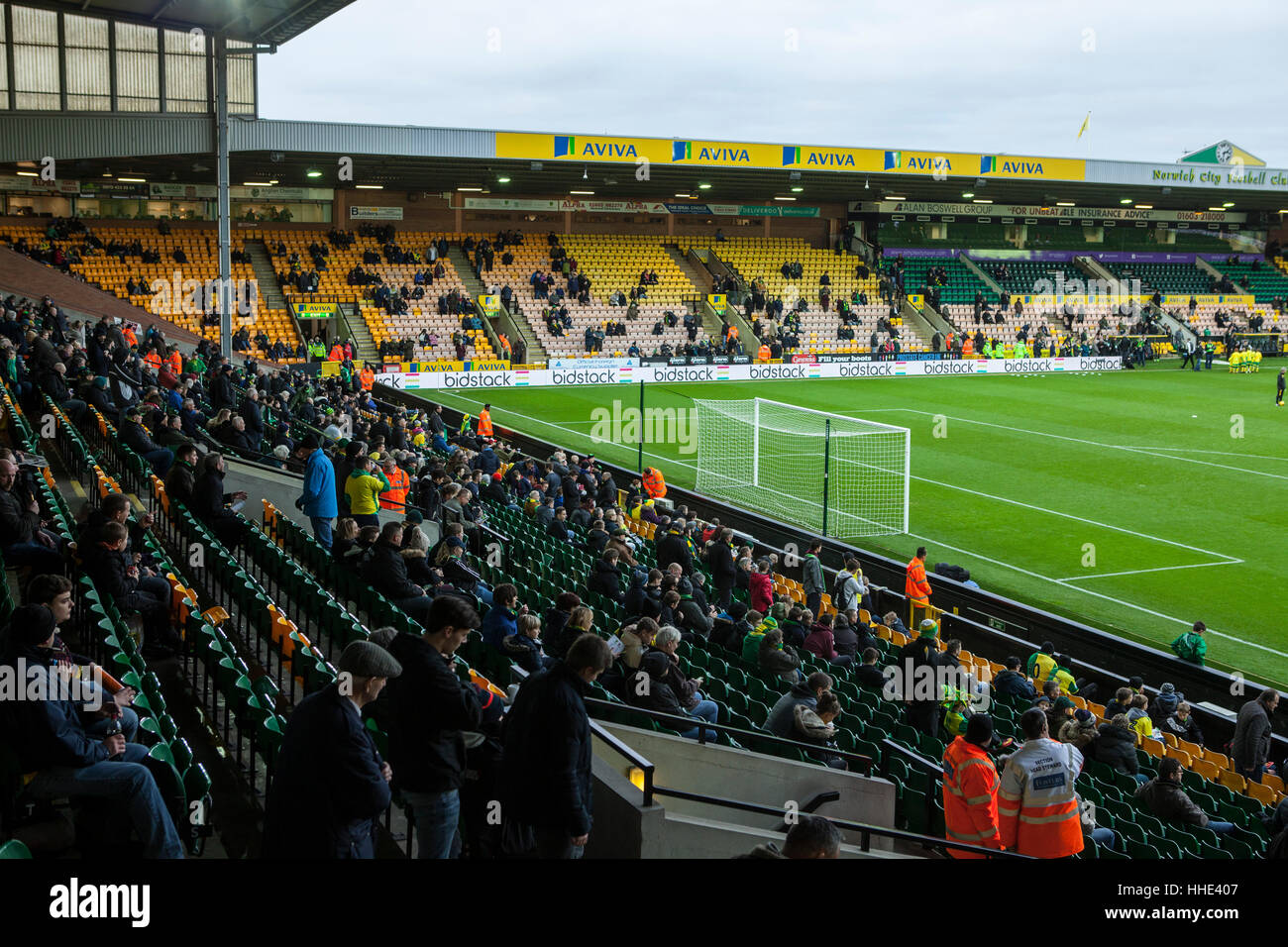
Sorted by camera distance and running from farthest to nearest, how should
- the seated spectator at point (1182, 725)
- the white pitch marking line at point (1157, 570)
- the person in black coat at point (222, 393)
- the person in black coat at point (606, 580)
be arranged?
the person in black coat at point (222, 393)
the white pitch marking line at point (1157, 570)
the person in black coat at point (606, 580)
the seated spectator at point (1182, 725)

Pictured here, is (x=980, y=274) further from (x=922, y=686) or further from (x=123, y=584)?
(x=123, y=584)

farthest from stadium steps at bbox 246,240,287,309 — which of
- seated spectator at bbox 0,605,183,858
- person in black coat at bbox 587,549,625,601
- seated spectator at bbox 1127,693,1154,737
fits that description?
seated spectator at bbox 0,605,183,858

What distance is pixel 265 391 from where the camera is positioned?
23641mm

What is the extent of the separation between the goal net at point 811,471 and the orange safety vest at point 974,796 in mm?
13608

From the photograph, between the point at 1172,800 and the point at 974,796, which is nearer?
the point at 974,796

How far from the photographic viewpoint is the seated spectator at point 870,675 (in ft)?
35.2

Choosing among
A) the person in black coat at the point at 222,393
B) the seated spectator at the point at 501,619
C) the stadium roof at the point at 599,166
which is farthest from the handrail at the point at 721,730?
the stadium roof at the point at 599,166

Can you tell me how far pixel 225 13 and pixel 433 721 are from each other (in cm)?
2752

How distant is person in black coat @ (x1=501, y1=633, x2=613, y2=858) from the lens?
463cm

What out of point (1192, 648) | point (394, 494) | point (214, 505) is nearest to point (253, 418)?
point (394, 494)

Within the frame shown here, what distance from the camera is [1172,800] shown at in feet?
27.3

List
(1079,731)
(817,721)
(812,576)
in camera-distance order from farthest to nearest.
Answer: (812,576), (1079,731), (817,721)

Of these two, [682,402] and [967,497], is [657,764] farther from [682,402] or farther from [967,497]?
[682,402]

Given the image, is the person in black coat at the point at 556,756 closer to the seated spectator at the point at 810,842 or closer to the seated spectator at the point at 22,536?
the seated spectator at the point at 810,842
